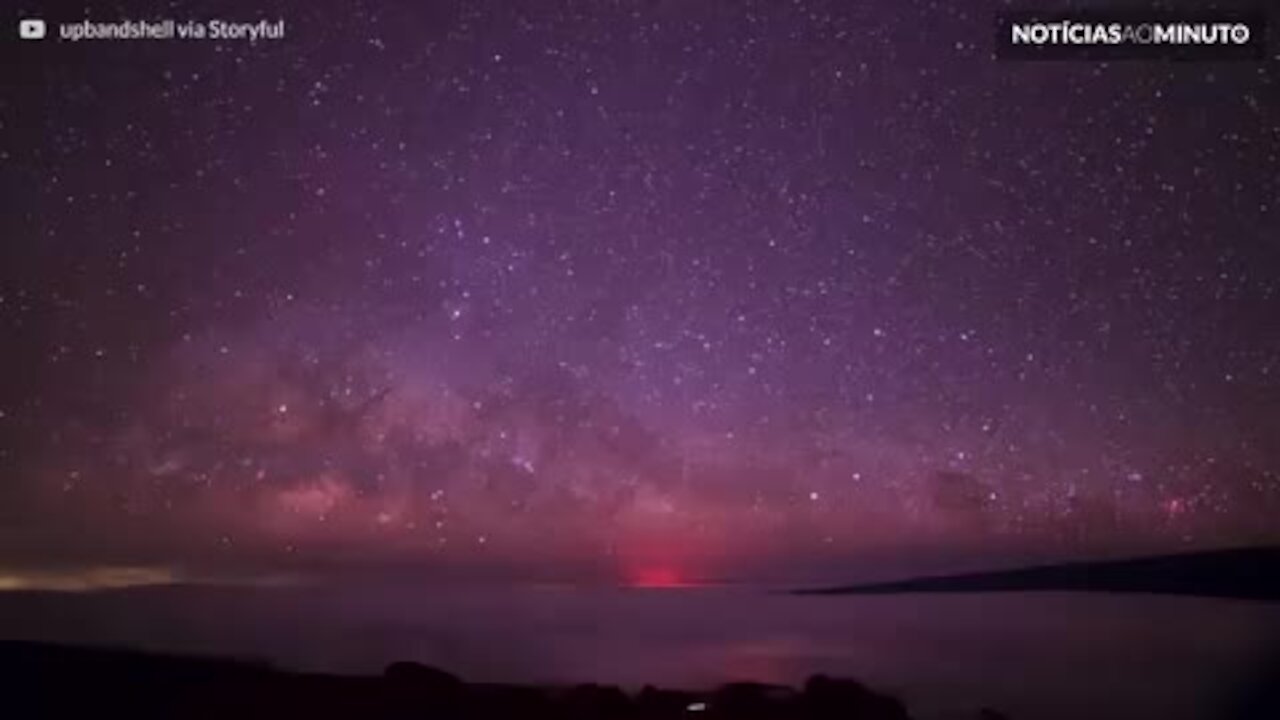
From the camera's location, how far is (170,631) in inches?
838

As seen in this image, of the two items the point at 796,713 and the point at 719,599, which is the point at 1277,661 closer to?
the point at 796,713

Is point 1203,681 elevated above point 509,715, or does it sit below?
below

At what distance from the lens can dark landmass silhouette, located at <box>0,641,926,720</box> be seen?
12664 mm

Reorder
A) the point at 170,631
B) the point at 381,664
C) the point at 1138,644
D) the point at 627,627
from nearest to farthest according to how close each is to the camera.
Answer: the point at 170,631 → the point at 381,664 → the point at 1138,644 → the point at 627,627

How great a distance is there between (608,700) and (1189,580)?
45543mm

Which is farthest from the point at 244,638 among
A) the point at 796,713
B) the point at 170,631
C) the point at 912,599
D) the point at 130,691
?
the point at 912,599

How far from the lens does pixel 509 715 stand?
12.6 m

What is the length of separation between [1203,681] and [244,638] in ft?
63.6

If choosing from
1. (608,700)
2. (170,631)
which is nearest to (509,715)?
(608,700)

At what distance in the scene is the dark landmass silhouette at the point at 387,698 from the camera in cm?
1266

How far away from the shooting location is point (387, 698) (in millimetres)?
13016

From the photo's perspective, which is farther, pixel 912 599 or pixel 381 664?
pixel 912 599

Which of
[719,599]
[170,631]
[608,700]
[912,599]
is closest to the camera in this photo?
[608,700]

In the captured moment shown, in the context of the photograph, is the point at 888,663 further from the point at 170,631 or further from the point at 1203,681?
the point at 170,631
